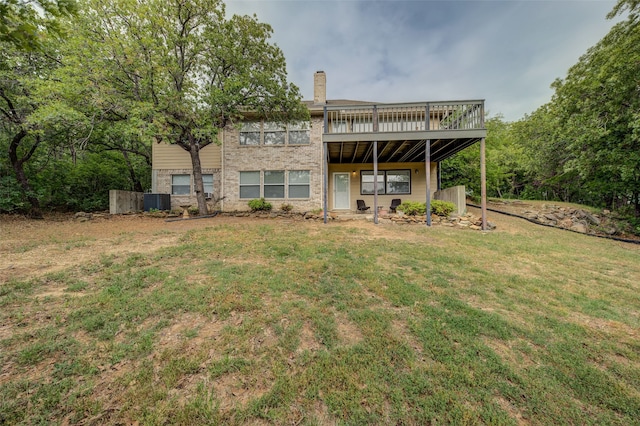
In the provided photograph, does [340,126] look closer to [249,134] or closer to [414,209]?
[249,134]

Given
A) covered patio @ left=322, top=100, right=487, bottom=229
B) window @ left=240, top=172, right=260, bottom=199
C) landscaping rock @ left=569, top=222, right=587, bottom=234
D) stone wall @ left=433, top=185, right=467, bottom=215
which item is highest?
covered patio @ left=322, top=100, right=487, bottom=229

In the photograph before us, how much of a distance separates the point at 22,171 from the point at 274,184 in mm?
10384

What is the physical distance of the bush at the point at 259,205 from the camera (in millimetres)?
A: 11344

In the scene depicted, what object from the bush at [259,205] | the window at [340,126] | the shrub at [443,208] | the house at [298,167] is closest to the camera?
the shrub at [443,208]

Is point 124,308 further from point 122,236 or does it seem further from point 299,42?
point 299,42

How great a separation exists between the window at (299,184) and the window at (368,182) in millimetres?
3055

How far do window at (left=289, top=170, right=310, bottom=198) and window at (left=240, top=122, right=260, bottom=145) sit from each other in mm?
2519

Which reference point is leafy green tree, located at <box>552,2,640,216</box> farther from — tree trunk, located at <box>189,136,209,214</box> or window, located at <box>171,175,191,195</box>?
window, located at <box>171,175,191,195</box>

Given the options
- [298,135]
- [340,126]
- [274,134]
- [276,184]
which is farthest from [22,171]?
[340,126]

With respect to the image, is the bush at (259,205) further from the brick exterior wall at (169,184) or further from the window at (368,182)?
the window at (368,182)

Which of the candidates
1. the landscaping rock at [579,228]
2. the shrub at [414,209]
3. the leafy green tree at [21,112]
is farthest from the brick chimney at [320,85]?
the landscaping rock at [579,228]

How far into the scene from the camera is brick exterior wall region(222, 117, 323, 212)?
1187cm

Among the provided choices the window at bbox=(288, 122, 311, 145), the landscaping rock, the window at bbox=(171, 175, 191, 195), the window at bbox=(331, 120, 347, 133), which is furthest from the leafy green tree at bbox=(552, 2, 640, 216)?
the window at bbox=(171, 175, 191, 195)

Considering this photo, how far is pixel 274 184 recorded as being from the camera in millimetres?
12102
